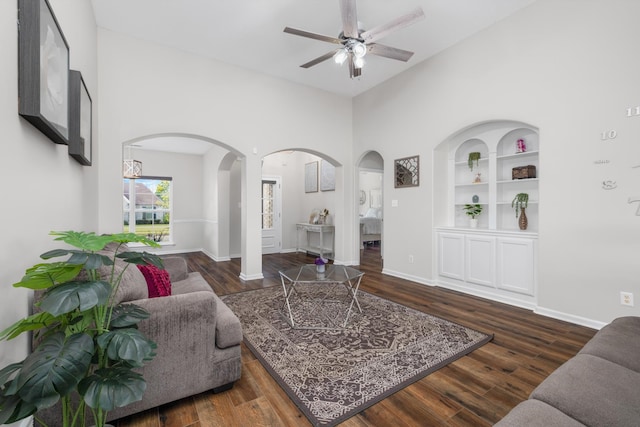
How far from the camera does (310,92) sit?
5.38 metres

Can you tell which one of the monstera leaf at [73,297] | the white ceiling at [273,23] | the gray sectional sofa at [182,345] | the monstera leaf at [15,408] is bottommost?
the gray sectional sofa at [182,345]

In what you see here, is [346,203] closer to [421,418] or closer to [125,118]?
[125,118]

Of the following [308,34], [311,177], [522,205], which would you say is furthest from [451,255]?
[311,177]

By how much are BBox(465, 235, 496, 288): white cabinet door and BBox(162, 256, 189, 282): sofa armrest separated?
365 cm

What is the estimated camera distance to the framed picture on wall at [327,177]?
22.8 feet

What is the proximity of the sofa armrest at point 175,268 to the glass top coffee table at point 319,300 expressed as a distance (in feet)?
3.52

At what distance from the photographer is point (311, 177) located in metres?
7.74

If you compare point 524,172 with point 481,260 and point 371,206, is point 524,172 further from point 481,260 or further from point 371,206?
point 371,206

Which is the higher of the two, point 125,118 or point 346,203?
point 125,118

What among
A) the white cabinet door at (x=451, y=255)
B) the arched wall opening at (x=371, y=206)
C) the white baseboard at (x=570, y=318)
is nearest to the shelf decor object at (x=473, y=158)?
the white cabinet door at (x=451, y=255)

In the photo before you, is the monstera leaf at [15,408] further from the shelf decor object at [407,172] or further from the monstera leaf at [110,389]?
the shelf decor object at [407,172]

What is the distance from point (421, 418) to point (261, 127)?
4.40m

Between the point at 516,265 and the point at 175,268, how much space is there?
13.1 feet

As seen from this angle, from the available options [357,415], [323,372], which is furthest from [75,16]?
[357,415]
